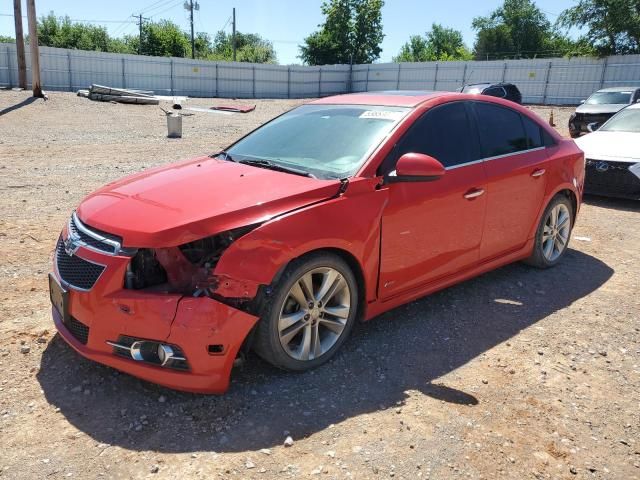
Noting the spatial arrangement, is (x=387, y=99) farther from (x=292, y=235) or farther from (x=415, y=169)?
(x=292, y=235)

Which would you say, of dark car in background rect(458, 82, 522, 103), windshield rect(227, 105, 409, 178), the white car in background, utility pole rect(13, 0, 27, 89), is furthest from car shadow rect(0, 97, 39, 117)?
the white car in background

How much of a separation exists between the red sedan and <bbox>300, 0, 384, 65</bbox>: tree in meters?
51.9

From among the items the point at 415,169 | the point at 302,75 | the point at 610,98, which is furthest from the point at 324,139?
the point at 302,75

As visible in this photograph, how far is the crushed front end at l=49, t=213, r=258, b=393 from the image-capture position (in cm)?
286

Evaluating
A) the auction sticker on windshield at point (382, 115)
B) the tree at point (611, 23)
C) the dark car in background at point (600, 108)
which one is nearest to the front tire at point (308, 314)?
the auction sticker on windshield at point (382, 115)

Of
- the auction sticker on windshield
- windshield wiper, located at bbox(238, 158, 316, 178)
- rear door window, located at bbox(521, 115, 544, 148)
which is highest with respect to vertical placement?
the auction sticker on windshield

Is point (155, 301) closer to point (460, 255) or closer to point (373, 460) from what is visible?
point (373, 460)

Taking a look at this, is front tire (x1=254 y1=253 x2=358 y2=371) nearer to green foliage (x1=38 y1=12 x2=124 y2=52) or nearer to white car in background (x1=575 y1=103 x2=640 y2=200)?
white car in background (x1=575 y1=103 x2=640 y2=200)

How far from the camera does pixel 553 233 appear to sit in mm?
5387

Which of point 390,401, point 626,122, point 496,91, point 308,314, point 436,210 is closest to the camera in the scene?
point 390,401

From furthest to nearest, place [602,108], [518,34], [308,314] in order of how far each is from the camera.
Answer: [518,34]
[602,108]
[308,314]

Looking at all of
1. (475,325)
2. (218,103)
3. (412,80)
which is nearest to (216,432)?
(475,325)

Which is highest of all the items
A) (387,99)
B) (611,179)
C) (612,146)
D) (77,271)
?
(387,99)

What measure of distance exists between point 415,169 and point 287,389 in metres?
1.60
